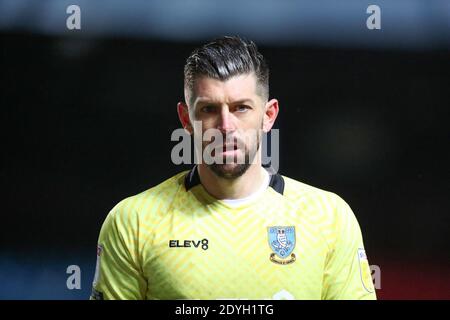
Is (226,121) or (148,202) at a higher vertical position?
(226,121)

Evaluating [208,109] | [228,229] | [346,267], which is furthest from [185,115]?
[346,267]

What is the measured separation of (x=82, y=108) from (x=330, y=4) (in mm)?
1327

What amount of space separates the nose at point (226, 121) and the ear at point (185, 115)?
200mm

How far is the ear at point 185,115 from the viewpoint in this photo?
2805 millimetres

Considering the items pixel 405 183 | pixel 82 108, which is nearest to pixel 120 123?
pixel 82 108

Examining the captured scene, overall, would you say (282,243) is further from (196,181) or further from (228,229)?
(196,181)

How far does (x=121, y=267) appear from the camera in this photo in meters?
2.67

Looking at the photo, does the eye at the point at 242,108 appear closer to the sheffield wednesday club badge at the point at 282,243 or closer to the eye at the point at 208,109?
the eye at the point at 208,109

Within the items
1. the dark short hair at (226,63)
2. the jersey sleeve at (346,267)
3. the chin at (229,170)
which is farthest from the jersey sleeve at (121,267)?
the jersey sleeve at (346,267)

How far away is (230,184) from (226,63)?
1.69 feet

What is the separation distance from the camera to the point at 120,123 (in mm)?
3143

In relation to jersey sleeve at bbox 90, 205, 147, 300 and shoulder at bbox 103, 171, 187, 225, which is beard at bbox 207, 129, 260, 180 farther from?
jersey sleeve at bbox 90, 205, 147, 300
